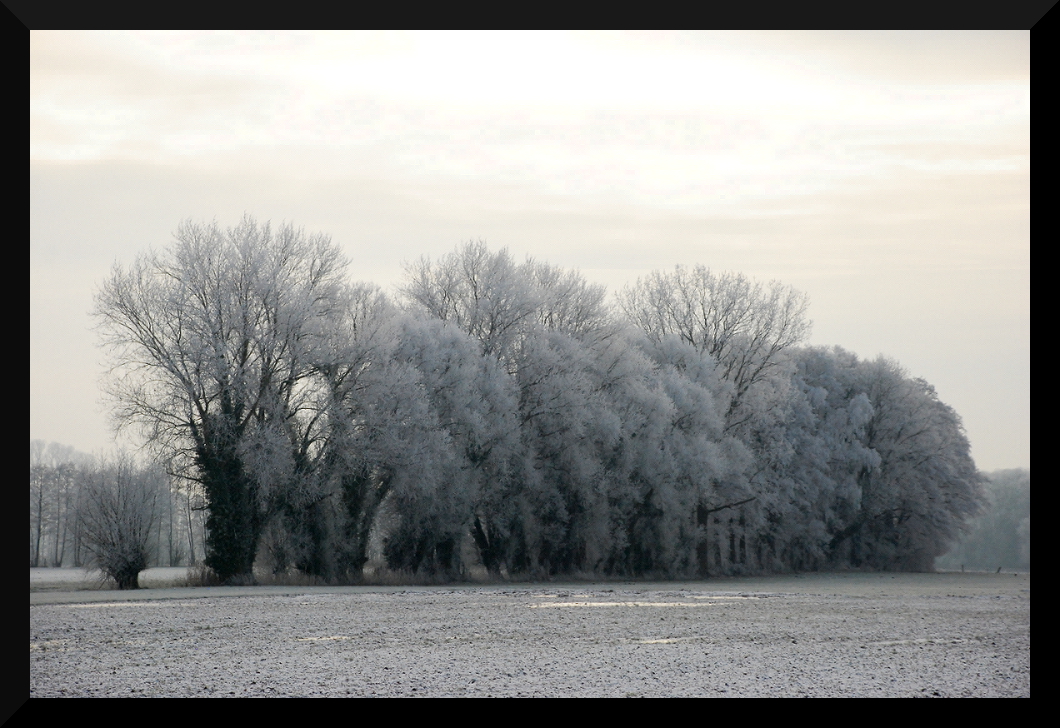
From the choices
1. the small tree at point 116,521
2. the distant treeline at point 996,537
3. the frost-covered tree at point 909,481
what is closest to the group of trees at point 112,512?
the small tree at point 116,521

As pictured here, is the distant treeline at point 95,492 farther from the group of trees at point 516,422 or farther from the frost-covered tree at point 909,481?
the frost-covered tree at point 909,481

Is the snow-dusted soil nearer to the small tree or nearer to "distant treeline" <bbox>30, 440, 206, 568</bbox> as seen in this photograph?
the small tree

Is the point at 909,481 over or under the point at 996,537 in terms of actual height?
over

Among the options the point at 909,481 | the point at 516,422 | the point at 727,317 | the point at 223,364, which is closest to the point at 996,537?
the point at 909,481

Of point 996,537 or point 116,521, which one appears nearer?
point 116,521

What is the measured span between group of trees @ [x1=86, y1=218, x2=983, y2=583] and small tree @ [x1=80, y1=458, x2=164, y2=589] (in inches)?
112

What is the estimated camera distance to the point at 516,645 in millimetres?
18219

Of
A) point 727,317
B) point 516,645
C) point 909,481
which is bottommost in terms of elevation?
point 909,481

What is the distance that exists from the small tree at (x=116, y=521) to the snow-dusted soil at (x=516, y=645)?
7.12 feet

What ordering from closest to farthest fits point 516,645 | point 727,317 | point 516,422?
point 516,645
point 516,422
point 727,317

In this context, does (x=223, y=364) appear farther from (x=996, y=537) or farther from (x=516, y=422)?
(x=996, y=537)

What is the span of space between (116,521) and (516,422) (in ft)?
54.1

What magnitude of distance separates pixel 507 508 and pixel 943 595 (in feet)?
57.2

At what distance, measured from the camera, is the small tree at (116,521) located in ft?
113
